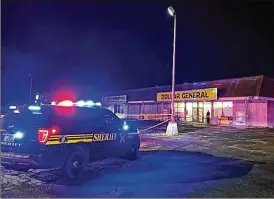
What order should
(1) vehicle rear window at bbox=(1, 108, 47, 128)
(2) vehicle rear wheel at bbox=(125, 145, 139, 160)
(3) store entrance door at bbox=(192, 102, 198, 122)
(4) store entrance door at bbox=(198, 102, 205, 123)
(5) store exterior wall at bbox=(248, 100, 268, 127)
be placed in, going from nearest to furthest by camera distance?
1. (1) vehicle rear window at bbox=(1, 108, 47, 128)
2. (2) vehicle rear wheel at bbox=(125, 145, 139, 160)
3. (5) store exterior wall at bbox=(248, 100, 268, 127)
4. (4) store entrance door at bbox=(198, 102, 205, 123)
5. (3) store entrance door at bbox=(192, 102, 198, 122)

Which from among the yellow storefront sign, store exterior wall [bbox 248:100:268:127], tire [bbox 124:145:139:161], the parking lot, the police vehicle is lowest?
the parking lot

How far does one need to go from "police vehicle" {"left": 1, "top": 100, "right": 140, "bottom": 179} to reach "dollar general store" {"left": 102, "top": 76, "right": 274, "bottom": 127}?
21925 mm

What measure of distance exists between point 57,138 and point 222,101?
2723 centimetres

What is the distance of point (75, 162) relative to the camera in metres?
7.69

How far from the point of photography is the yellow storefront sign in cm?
3103

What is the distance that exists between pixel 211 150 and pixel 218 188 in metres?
6.28

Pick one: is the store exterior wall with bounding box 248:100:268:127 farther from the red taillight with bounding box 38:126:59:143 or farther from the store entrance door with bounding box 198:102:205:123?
the red taillight with bounding box 38:126:59:143

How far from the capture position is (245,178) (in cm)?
792

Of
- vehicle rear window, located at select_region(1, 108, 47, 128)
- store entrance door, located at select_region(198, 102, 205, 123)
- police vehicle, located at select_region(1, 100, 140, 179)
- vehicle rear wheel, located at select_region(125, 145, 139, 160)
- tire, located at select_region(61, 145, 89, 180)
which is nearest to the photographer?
police vehicle, located at select_region(1, 100, 140, 179)

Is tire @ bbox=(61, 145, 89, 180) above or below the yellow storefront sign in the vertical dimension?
below

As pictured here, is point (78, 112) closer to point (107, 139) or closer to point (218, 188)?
point (107, 139)

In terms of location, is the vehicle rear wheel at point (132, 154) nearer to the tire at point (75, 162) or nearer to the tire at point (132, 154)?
the tire at point (132, 154)

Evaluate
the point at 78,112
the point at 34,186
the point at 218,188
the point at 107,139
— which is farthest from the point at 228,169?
the point at 34,186

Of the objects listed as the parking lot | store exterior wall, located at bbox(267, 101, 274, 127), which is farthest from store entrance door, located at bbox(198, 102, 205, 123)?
the parking lot
